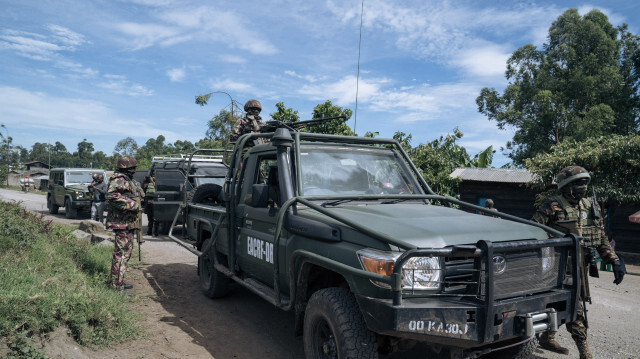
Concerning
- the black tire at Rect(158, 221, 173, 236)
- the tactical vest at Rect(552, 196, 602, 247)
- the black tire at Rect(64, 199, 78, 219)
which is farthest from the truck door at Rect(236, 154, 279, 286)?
the black tire at Rect(64, 199, 78, 219)

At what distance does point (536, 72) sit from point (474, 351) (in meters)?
28.7

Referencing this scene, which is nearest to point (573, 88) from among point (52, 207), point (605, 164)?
point (605, 164)

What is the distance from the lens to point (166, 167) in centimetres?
1205

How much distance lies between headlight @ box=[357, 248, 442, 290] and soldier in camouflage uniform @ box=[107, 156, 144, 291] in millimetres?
4461

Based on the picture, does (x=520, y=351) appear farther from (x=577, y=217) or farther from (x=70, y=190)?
(x=70, y=190)

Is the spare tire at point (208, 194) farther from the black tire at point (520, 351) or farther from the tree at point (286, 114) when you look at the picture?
the tree at point (286, 114)

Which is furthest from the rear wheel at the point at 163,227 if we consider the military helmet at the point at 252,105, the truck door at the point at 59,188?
the truck door at the point at 59,188

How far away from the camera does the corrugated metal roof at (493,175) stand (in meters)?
15.5

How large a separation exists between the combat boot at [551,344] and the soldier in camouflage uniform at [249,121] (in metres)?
4.94

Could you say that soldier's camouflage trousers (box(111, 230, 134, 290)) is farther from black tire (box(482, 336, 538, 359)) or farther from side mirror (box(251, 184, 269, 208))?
black tire (box(482, 336, 538, 359))

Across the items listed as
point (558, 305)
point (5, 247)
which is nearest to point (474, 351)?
point (558, 305)

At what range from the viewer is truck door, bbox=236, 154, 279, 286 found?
4.11 metres

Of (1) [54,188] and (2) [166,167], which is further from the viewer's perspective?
(1) [54,188]

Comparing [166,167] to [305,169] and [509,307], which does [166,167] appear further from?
[509,307]
